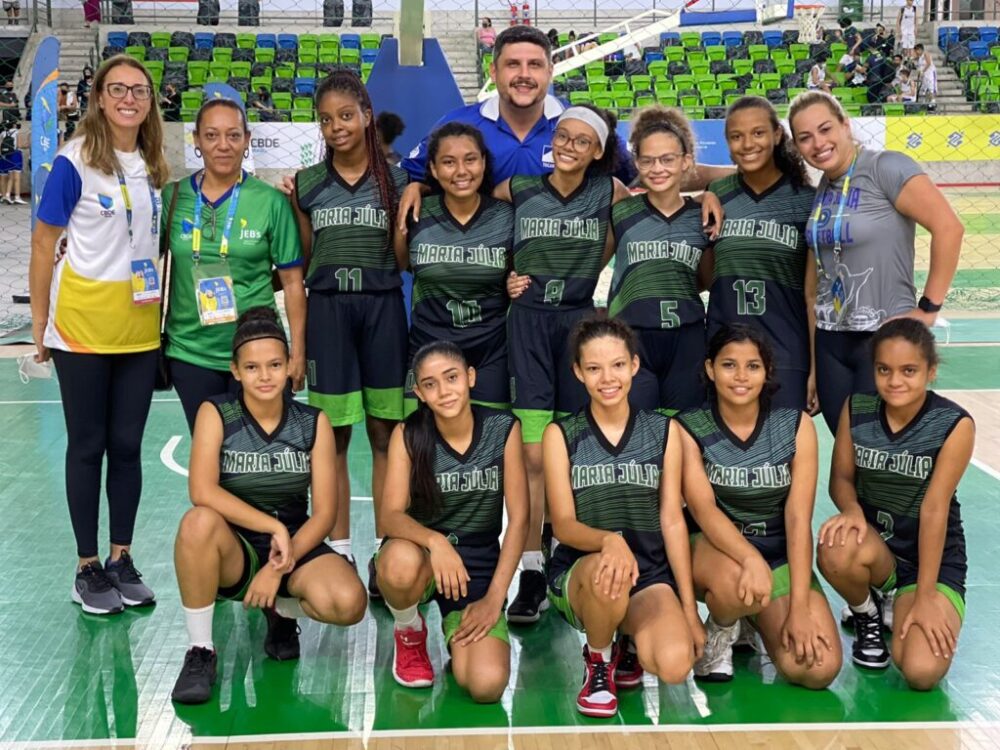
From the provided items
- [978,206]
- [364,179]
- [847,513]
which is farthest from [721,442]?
[978,206]

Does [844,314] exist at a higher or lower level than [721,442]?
higher

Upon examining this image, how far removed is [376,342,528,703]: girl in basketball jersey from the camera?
3031mm

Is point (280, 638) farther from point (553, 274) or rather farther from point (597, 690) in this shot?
point (553, 274)

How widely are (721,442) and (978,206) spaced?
13.0 metres

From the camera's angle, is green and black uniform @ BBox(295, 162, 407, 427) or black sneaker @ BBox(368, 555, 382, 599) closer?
green and black uniform @ BBox(295, 162, 407, 427)

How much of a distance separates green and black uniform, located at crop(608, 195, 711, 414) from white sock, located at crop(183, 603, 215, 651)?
1.30 metres

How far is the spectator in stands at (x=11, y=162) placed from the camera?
1520 cm

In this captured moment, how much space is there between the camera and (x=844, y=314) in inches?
133

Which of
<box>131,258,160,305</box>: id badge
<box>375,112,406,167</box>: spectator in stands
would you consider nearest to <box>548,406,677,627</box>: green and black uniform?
<box>131,258,160,305</box>: id badge

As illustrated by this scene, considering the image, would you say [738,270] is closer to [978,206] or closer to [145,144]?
[145,144]

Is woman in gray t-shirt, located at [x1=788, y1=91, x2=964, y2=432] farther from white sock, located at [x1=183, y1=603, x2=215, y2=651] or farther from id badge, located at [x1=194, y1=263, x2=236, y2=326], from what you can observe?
white sock, located at [x1=183, y1=603, x2=215, y2=651]

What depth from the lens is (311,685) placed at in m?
3.11

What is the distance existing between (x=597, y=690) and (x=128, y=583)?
5.14 feet

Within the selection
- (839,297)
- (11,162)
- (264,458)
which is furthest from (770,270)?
(11,162)
